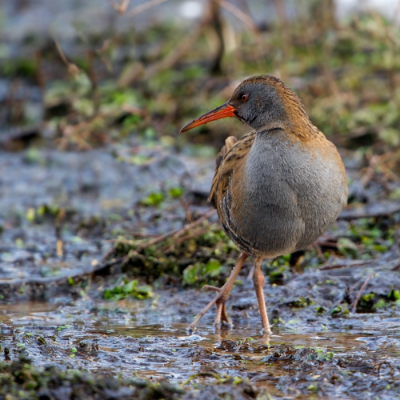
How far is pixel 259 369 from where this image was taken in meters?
3.53

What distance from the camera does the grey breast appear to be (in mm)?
3936

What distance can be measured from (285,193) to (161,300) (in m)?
1.51

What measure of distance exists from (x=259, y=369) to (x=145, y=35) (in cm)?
785

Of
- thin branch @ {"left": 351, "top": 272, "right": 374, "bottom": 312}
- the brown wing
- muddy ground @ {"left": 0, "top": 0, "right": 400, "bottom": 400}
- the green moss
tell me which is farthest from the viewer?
the green moss

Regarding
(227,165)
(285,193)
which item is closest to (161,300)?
(227,165)

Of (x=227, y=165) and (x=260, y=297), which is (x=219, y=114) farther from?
(x=260, y=297)

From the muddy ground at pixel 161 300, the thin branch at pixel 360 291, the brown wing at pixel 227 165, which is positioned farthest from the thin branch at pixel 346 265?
the brown wing at pixel 227 165

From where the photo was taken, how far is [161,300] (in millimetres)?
5039

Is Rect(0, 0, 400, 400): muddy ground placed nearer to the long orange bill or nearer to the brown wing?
the brown wing

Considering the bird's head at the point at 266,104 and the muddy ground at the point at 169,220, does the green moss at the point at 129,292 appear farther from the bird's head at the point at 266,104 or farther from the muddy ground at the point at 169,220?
the bird's head at the point at 266,104

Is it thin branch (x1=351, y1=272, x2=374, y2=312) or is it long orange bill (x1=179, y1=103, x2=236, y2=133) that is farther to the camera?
thin branch (x1=351, y1=272, x2=374, y2=312)

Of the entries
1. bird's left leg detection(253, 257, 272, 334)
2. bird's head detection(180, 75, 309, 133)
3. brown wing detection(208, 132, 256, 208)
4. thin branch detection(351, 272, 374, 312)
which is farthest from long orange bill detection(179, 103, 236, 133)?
thin branch detection(351, 272, 374, 312)

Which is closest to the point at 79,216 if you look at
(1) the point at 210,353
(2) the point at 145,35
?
(1) the point at 210,353

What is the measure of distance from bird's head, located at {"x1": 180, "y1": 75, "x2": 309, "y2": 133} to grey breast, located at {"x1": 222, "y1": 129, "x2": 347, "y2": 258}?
8 centimetres
